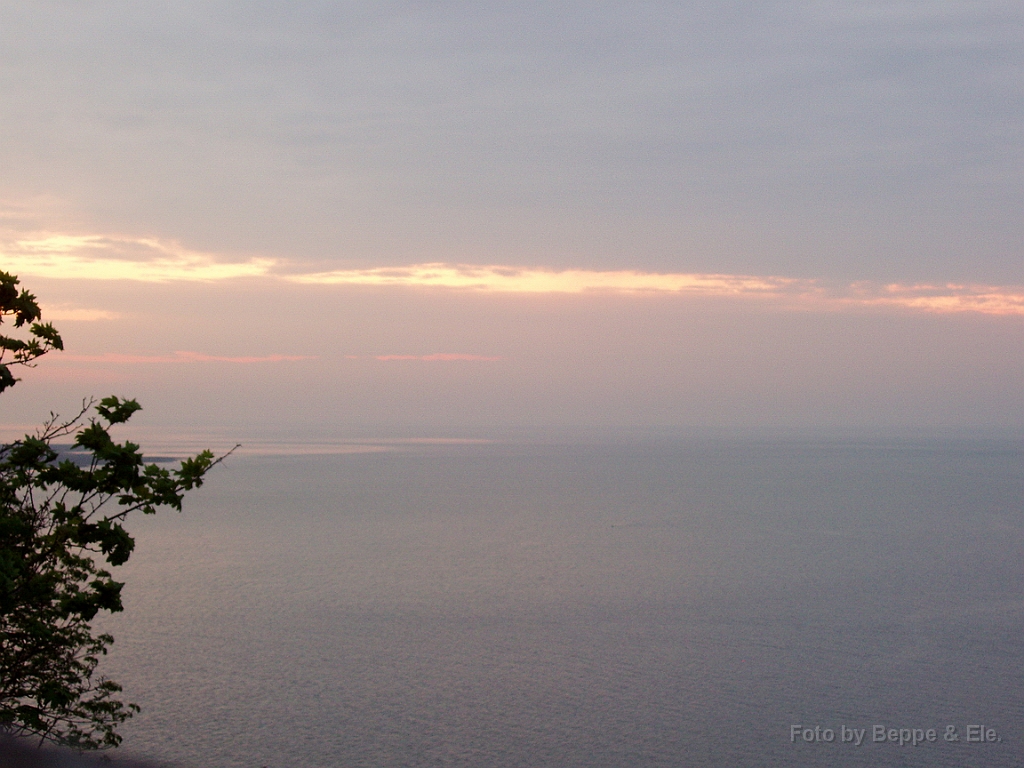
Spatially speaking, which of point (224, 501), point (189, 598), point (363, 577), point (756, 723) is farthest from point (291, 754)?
point (224, 501)

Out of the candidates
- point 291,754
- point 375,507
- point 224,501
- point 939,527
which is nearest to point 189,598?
point 291,754

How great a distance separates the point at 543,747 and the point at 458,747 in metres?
3.41

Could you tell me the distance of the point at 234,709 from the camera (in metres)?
40.6

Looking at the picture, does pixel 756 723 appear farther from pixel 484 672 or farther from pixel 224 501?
pixel 224 501

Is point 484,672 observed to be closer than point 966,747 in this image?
No

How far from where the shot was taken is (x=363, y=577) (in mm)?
74500

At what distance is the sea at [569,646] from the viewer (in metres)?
37.3

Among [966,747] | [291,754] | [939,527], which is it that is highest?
[939,527]

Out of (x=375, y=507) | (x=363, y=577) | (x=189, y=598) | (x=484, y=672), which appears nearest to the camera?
(x=484, y=672)

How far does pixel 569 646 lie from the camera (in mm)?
52344

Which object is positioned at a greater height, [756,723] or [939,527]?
[939,527]

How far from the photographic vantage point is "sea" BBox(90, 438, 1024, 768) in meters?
37.3

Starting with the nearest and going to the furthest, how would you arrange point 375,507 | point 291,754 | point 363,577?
1. point 291,754
2. point 363,577
3. point 375,507

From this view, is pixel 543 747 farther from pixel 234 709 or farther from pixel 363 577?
pixel 363 577
